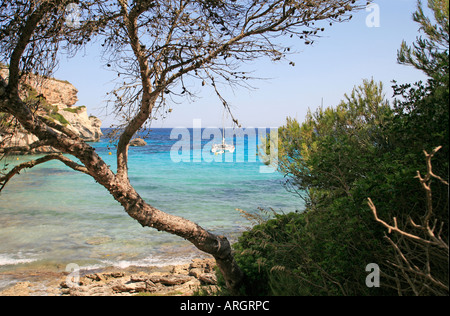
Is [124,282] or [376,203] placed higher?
[376,203]

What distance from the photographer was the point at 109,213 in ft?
56.9

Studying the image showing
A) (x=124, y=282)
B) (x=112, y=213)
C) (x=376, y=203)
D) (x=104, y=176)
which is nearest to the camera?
(x=376, y=203)

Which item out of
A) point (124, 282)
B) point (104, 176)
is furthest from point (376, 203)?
point (124, 282)

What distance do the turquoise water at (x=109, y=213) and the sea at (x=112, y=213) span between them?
0.09 feet

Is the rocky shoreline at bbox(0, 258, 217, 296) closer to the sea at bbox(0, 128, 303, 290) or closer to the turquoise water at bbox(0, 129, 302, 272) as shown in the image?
the sea at bbox(0, 128, 303, 290)

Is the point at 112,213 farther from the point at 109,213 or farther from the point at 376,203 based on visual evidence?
the point at 376,203

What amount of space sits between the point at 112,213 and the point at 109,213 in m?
0.15

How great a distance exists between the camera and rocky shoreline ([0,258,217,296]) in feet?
27.9

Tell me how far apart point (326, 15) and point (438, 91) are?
1.72 meters

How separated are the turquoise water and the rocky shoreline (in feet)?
3.15

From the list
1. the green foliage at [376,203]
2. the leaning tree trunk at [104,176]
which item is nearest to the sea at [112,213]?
the leaning tree trunk at [104,176]

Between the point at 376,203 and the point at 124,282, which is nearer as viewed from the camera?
the point at 376,203

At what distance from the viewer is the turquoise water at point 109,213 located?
11.6 metres

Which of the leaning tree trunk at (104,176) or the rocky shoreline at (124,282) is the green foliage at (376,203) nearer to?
the leaning tree trunk at (104,176)
